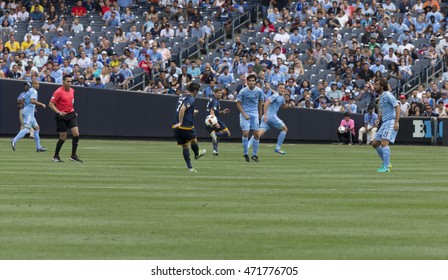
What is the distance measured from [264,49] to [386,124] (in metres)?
19.9

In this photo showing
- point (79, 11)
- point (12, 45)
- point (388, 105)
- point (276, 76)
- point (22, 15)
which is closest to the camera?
point (388, 105)

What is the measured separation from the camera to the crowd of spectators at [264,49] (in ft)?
134

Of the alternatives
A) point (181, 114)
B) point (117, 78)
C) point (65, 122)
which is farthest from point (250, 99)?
point (117, 78)

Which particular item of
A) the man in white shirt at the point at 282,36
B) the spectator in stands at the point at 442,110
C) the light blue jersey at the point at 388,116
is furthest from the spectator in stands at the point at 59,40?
the light blue jersey at the point at 388,116

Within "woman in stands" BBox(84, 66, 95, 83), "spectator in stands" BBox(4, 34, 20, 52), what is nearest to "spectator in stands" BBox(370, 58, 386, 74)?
"woman in stands" BBox(84, 66, 95, 83)

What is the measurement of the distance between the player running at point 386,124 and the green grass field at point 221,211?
0.54 metres

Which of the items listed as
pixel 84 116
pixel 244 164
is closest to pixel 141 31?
pixel 84 116

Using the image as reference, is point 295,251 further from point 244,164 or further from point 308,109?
point 308,109

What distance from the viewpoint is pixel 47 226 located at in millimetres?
12930

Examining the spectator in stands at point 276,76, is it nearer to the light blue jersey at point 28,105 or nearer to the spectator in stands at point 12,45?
the light blue jersey at point 28,105

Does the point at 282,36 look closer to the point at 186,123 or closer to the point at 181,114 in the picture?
the point at 186,123

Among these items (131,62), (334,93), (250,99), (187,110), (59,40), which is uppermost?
(59,40)

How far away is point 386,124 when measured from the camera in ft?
78.0

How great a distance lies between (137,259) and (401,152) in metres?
24.3
